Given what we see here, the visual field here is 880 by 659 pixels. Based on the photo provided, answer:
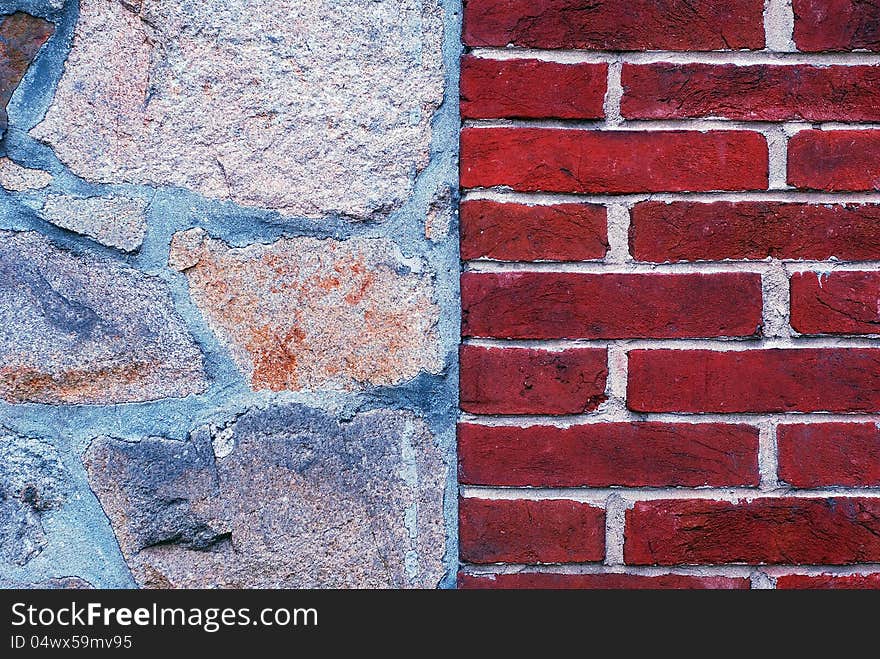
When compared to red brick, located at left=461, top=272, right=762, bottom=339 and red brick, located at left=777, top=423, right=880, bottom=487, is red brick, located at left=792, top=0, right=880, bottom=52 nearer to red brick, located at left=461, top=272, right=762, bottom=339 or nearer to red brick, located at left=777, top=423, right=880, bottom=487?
red brick, located at left=461, top=272, right=762, bottom=339

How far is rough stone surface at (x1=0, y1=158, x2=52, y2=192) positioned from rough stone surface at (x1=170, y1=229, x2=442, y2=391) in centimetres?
16

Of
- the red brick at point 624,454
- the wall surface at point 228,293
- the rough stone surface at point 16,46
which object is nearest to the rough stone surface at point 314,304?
the wall surface at point 228,293

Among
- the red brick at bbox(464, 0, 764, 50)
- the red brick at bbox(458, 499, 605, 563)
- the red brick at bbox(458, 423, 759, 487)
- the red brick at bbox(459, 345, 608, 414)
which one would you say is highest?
the red brick at bbox(464, 0, 764, 50)

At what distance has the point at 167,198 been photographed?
78 centimetres

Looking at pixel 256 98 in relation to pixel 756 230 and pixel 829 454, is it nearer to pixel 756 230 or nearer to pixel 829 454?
pixel 756 230

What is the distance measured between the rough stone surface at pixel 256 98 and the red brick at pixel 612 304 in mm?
168

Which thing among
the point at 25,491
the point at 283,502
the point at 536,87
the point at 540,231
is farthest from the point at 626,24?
the point at 25,491

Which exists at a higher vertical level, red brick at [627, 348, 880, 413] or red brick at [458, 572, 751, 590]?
red brick at [627, 348, 880, 413]

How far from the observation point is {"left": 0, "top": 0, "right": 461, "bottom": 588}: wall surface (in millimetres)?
776

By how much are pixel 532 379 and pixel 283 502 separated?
1.00ft

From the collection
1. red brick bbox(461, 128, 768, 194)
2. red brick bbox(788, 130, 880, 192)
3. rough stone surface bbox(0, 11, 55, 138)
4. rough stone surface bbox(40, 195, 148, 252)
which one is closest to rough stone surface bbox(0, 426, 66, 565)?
rough stone surface bbox(40, 195, 148, 252)

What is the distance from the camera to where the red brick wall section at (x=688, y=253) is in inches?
30.0

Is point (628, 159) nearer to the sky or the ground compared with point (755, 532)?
nearer to the sky

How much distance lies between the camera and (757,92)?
0.76 m
